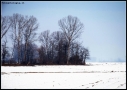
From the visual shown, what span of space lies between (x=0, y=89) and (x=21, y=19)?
35.6 m

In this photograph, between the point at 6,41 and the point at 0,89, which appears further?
the point at 6,41

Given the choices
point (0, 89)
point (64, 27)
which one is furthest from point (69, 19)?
point (0, 89)

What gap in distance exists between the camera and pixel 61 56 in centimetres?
5269

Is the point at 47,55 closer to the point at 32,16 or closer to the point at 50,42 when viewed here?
the point at 50,42

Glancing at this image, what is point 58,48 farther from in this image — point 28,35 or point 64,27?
point 28,35

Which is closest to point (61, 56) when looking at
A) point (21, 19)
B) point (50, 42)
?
point (50, 42)

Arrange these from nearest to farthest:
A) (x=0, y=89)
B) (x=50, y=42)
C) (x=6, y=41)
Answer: (x=0, y=89), (x=6, y=41), (x=50, y=42)

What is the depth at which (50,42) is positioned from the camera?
2427 inches

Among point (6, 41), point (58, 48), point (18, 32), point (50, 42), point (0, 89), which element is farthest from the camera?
point (50, 42)

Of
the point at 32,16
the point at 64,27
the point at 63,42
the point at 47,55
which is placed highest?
the point at 32,16

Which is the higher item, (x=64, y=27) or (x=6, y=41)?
(x=64, y=27)

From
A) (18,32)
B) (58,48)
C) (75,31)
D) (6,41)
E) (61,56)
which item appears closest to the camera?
(18,32)

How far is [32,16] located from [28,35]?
5828mm

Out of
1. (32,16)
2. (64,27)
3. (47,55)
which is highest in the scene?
(32,16)
